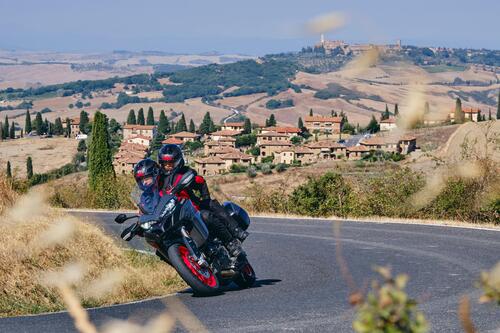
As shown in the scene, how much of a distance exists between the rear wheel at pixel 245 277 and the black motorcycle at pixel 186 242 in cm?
16

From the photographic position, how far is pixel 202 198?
30.3 feet

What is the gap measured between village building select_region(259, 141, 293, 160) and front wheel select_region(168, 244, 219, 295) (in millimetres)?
102833

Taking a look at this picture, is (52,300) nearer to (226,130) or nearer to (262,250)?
(262,250)

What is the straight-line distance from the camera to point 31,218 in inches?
426

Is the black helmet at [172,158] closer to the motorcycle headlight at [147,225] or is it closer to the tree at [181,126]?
the motorcycle headlight at [147,225]

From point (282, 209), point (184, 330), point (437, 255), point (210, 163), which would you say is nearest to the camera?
point (184, 330)

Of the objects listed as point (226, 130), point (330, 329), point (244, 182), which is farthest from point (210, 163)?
point (330, 329)

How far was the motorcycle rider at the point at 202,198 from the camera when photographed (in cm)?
888

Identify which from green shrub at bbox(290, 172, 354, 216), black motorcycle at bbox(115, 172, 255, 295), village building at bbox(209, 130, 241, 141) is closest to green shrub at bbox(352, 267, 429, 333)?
black motorcycle at bbox(115, 172, 255, 295)

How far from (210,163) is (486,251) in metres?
88.5

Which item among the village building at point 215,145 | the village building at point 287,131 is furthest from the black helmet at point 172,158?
the village building at point 287,131

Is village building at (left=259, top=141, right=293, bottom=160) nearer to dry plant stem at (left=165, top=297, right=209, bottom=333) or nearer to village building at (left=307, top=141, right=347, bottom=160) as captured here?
village building at (left=307, top=141, right=347, bottom=160)

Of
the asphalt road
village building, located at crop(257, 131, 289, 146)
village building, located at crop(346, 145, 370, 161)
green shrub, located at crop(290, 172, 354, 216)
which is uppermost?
the asphalt road

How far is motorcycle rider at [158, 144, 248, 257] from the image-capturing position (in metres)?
8.88
